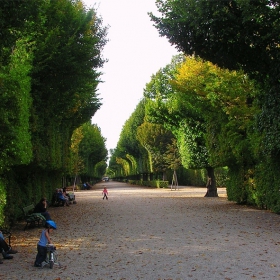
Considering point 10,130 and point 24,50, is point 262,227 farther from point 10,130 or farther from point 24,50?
point 24,50

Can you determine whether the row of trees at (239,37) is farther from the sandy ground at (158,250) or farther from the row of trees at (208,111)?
the sandy ground at (158,250)

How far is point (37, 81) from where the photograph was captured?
1897 cm

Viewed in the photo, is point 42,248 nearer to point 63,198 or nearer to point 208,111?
point 208,111

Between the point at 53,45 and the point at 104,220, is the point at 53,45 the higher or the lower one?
the higher one

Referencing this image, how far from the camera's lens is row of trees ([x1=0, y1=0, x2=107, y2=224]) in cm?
1202

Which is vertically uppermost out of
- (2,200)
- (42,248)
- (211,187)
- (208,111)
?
(208,111)

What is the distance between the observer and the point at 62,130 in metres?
30.8

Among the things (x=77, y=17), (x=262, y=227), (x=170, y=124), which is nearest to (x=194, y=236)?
(x=262, y=227)

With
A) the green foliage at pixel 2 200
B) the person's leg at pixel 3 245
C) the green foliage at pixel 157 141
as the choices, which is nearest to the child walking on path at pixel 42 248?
the person's leg at pixel 3 245

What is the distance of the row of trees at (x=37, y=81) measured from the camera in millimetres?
12023

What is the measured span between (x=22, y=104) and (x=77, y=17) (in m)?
6.38

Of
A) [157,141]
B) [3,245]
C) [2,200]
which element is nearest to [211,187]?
[2,200]

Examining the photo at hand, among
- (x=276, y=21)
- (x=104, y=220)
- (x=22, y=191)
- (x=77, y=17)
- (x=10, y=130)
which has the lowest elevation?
(x=104, y=220)

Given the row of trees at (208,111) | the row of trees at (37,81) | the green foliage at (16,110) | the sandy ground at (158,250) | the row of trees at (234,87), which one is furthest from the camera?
the row of trees at (208,111)
